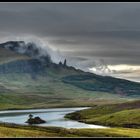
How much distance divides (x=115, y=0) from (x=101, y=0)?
540mm

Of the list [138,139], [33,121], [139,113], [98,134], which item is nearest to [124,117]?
[139,113]

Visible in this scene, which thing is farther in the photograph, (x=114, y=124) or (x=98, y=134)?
(x=114, y=124)

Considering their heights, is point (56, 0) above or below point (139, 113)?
below

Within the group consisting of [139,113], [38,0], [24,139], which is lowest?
[24,139]

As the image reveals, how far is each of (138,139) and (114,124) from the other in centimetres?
16694

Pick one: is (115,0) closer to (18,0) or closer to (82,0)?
(82,0)

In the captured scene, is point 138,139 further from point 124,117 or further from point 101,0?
point 124,117

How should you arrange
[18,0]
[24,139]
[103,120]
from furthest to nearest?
1. [103,120]
2. [18,0]
3. [24,139]

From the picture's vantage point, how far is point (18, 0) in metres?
15.5

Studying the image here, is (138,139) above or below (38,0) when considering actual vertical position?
below

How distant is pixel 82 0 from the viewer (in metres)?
15.3

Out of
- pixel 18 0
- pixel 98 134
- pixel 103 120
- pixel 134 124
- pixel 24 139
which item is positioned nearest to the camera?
pixel 24 139

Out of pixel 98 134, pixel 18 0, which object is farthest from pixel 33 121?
pixel 18 0

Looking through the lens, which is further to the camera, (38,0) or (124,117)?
(124,117)
